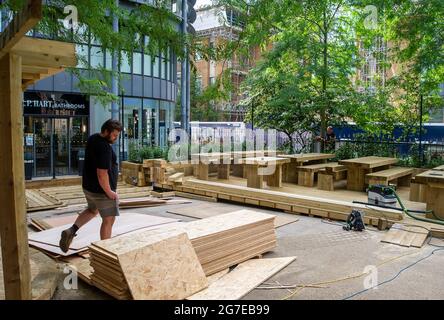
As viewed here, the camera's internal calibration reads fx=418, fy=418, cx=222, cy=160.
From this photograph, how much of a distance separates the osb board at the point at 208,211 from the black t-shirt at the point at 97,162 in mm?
3571

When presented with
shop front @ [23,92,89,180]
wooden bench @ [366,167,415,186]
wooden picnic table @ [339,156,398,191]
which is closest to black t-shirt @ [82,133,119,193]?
wooden bench @ [366,167,415,186]

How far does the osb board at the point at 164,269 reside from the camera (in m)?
4.63

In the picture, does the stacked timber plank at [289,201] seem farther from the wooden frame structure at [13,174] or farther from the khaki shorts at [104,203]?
the wooden frame structure at [13,174]

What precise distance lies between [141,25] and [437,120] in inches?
732

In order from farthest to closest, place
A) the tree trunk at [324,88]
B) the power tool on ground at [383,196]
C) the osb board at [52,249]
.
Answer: the tree trunk at [324,88], the power tool on ground at [383,196], the osb board at [52,249]

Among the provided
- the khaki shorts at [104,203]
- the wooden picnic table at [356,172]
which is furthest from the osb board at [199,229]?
the wooden picnic table at [356,172]

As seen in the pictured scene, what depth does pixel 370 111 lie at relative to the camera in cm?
1563

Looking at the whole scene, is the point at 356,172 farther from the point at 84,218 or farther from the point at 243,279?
the point at 84,218

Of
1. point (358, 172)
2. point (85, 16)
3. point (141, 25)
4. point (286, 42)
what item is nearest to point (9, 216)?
point (141, 25)

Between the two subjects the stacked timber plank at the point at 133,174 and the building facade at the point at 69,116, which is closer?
the stacked timber plank at the point at 133,174

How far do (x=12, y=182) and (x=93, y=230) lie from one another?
12.4 ft

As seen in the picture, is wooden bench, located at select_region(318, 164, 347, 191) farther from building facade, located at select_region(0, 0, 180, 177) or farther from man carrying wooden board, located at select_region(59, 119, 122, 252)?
building facade, located at select_region(0, 0, 180, 177)

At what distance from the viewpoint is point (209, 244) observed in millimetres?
5711
